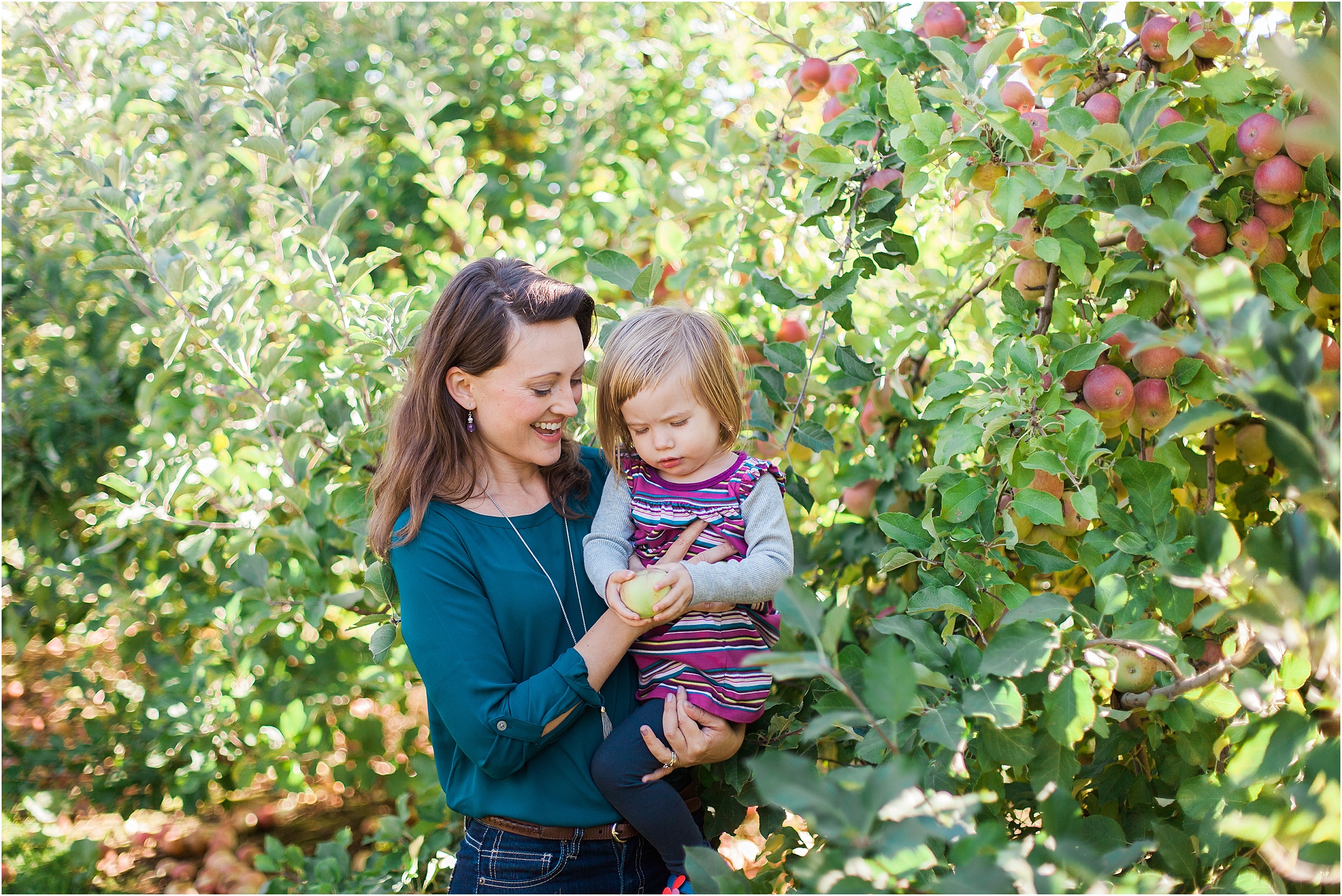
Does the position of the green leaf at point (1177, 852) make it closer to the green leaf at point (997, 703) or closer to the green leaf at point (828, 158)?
the green leaf at point (997, 703)

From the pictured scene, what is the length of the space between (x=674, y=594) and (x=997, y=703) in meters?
0.48

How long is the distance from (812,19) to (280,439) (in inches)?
58.0

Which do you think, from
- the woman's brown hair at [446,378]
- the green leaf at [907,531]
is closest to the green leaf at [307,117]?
the woman's brown hair at [446,378]

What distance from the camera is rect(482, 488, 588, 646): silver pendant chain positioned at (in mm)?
1407

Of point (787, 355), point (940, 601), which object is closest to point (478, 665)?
point (940, 601)

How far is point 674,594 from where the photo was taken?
1.27 meters

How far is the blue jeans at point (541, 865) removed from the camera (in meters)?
1.32

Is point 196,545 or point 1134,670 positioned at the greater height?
point 1134,670

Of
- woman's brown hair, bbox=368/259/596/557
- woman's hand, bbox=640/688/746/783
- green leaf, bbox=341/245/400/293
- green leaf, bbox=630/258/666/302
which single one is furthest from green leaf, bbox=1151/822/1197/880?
green leaf, bbox=341/245/400/293

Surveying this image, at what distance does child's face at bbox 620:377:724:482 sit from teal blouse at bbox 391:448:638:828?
197mm

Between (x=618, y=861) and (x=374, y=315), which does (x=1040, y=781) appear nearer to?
(x=618, y=861)

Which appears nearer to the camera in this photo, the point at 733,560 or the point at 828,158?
the point at 733,560

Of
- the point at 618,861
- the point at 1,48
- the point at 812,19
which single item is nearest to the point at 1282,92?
the point at 812,19

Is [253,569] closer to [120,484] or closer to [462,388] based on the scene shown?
[120,484]
